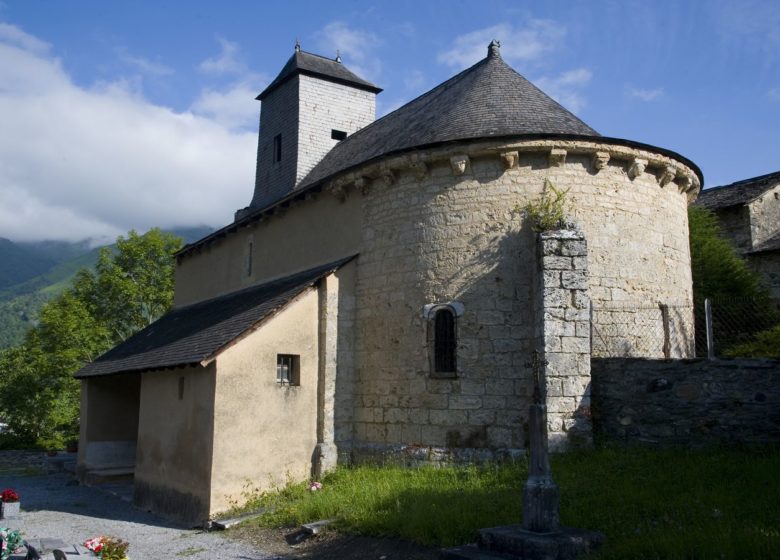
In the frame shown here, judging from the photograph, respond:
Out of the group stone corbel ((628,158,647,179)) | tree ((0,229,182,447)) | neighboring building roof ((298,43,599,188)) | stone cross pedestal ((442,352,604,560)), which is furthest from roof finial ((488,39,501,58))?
tree ((0,229,182,447))

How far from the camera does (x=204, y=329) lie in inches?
529

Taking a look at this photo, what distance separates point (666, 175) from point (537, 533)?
7616 millimetres

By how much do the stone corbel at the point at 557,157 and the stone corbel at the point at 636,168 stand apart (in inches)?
48.7

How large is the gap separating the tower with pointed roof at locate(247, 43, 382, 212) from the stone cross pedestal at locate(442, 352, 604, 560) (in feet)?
44.8

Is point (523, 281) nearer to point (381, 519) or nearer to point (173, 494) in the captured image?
point (381, 519)

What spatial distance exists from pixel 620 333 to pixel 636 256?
140cm

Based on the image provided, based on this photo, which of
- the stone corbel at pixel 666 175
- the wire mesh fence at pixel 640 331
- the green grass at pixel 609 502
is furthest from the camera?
the stone corbel at pixel 666 175

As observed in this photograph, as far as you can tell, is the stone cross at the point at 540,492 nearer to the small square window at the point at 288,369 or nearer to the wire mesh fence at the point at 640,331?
the wire mesh fence at the point at 640,331

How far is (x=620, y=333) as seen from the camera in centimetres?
1080

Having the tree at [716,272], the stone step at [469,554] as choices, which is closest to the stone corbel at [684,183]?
the tree at [716,272]

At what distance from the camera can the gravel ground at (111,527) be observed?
8852 millimetres

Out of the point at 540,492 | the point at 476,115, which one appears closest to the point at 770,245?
the point at 476,115

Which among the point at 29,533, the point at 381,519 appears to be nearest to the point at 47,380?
the point at 29,533

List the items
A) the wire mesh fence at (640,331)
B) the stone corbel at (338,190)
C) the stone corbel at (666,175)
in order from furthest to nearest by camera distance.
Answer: the stone corbel at (338,190), the stone corbel at (666,175), the wire mesh fence at (640,331)
